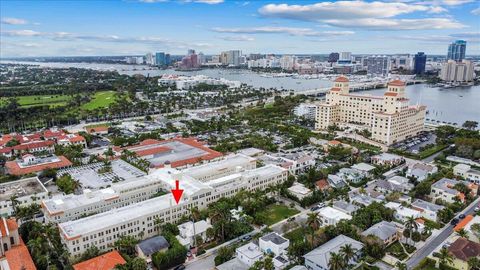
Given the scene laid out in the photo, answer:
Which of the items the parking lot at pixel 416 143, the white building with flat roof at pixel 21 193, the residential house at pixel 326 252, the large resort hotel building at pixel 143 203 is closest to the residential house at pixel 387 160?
the parking lot at pixel 416 143

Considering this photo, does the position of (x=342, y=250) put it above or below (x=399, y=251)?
above

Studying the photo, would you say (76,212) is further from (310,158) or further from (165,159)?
(310,158)

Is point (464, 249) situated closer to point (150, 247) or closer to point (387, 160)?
point (150, 247)

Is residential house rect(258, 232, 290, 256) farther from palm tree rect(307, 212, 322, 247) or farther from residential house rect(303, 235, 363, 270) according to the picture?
palm tree rect(307, 212, 322, 247)

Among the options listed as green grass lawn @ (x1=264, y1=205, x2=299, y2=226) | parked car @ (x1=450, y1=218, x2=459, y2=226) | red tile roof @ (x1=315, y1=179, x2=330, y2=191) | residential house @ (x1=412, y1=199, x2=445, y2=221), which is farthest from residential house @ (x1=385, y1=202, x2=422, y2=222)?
green grass lawn @ (x1=264, y1=205, x2=299, y2=226)

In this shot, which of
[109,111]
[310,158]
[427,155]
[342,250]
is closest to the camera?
[342,250]

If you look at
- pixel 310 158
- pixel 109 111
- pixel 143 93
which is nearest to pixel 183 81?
pixel 143 93

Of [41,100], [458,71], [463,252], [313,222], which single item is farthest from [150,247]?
[458,71]

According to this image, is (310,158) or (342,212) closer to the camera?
(342,212)

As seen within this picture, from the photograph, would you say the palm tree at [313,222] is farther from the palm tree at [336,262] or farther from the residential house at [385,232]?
the palm tree at [336,262]
